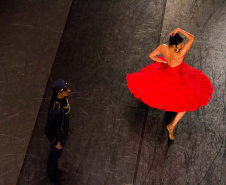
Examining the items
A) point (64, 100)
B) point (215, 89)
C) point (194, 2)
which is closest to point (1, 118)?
point (64, 100)

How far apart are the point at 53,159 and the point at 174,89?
62.5 inches

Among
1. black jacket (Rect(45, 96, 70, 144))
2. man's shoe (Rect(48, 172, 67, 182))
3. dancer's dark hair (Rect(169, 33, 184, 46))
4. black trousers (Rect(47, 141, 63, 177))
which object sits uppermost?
dancer's dark hair (Rect(169, 33, 184, 46))

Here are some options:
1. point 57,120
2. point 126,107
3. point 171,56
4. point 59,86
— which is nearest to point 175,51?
point 171,56

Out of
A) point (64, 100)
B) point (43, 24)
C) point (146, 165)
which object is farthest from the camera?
point (43, 24)

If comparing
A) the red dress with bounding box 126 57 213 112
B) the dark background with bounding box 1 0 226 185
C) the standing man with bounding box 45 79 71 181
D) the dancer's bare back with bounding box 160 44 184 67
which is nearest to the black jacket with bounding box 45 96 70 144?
the standing man with bounding box 45 79 71 181

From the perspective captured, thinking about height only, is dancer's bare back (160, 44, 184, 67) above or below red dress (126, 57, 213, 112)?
above

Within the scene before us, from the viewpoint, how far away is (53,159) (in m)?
2.94

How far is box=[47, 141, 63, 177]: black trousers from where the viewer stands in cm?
284

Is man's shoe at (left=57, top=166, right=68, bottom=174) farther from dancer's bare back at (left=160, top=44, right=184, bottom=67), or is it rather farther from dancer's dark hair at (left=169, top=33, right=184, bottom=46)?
dancer's dark hair at (left=169, top=33, right=184, bottom=46)

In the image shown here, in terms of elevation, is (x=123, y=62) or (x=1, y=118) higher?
(x=123, y=62)

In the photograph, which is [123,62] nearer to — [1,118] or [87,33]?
[87,33]

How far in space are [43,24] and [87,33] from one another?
2.51ft

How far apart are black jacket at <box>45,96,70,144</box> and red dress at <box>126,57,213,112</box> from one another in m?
1.10

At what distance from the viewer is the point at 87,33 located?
4.38 m
